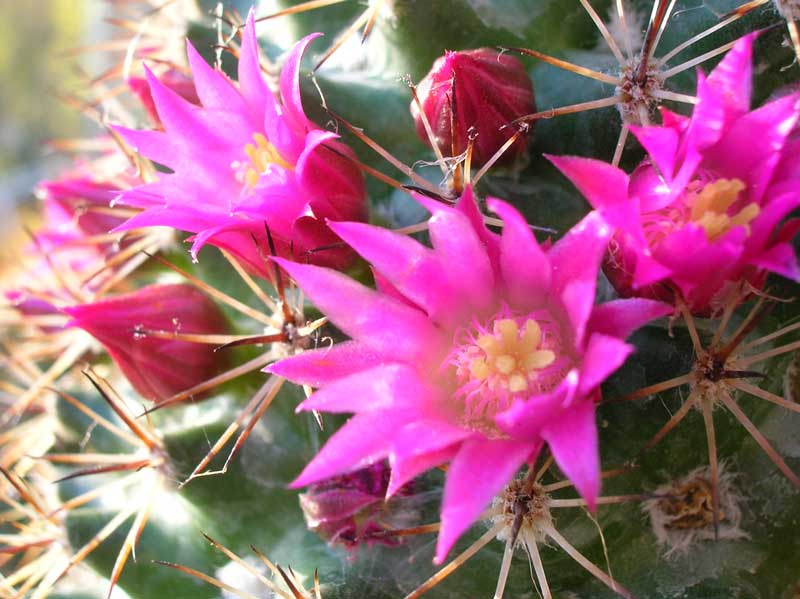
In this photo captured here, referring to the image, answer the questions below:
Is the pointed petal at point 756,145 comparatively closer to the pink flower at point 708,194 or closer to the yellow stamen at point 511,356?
the pink flower at point 708,194

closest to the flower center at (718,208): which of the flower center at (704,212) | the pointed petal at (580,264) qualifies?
the flower center at (704,212)

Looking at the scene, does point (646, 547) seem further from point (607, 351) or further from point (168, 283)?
point (168, 283)

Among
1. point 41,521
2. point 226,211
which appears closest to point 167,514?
point 41,521

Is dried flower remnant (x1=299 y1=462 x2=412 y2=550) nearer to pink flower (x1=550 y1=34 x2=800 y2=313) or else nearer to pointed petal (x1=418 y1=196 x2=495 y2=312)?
pointed petal (x1=418 y1=196 x2=495 y2=312)

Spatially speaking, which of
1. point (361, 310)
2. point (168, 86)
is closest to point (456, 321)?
point (361, 310)

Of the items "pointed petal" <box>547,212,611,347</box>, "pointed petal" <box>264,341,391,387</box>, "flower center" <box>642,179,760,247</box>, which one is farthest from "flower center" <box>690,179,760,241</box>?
"pointed petal" <box>264,341,391,387</box>

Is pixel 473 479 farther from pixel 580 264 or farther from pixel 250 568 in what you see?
pixel 250 568

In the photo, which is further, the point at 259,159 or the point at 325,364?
the point at 259,159
